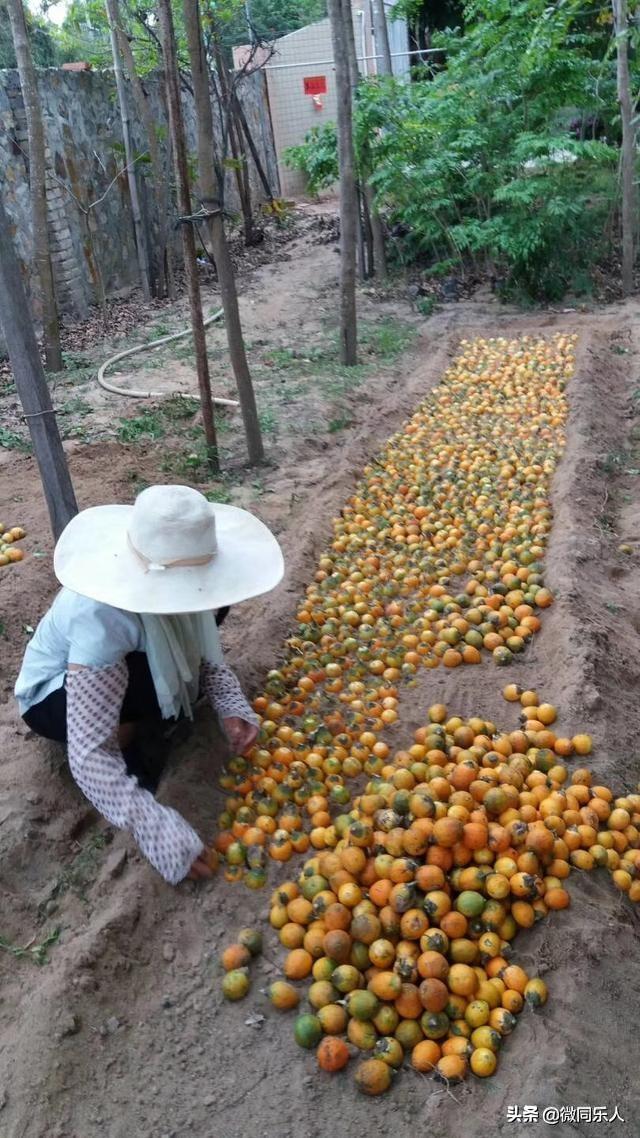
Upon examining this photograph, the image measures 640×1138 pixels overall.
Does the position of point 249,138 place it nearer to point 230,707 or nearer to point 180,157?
point 180,157

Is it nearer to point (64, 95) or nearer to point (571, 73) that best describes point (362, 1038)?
point (571, 73)

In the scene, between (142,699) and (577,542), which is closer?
(142,699)

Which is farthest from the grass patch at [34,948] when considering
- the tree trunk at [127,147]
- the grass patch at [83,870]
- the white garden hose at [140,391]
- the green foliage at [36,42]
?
the green foliage at [36,42]

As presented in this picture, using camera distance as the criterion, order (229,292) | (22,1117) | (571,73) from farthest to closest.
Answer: (571,73) < (229,292) < (22,1117)

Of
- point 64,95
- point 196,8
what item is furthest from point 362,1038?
point 64,95

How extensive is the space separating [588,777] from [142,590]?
1.77m

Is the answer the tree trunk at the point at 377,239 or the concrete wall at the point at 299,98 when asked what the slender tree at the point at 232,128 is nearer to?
the tree trunk at the point at 377,239

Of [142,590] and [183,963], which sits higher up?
[142,590]

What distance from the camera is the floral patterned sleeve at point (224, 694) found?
3.34 meters

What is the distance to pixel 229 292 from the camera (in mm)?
5969

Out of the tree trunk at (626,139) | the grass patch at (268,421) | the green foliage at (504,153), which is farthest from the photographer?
the green foliage at (504,153)

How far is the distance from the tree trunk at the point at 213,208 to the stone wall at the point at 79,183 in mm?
5127

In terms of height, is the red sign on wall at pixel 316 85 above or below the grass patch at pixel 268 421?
above

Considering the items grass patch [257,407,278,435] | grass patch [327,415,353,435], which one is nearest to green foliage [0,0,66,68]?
grass patch [257,407,278,435]
